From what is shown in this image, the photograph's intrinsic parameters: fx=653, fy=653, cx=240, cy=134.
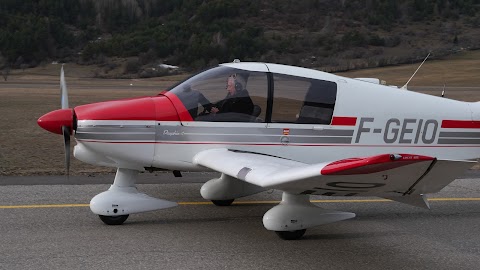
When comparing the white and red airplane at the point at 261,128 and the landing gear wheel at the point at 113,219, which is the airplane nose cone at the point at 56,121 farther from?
the landing gear wheel at the point at 113,219

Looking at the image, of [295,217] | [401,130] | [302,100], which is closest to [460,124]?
[401,130]

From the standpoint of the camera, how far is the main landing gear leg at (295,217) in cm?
679

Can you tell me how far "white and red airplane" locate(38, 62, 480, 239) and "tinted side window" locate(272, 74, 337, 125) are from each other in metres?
0.01

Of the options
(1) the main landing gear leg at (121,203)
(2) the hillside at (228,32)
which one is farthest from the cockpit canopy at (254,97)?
(2) the hillside at (228,32)

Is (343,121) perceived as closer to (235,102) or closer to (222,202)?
(235,102)

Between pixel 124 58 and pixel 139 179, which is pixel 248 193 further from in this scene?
pixel 124 58

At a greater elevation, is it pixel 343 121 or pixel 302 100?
pixel 302 100

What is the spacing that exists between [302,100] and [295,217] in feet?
5.09

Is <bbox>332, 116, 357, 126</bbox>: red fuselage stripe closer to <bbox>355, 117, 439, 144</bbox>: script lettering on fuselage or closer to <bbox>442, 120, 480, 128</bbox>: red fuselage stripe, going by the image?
<bbox>355, 117, 439, 144</bbox>: script lettering on fuselage

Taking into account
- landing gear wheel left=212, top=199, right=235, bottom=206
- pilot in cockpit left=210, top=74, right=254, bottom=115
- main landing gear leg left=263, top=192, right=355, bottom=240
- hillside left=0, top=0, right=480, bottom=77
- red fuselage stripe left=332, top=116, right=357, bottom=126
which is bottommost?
hillside left=0, top=0, right=480, bottom=77

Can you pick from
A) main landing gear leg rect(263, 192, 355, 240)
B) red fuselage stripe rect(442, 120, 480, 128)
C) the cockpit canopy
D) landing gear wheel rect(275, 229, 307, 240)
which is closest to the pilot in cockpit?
the cockpit canopy

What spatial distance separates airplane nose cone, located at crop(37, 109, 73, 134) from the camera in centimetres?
707

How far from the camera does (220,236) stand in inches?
277

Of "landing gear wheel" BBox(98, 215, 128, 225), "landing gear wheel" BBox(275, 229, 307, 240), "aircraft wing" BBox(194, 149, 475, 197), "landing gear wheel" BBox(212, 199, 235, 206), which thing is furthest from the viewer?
"landing gear wheel" BBox(212, 199, 235, 206)
